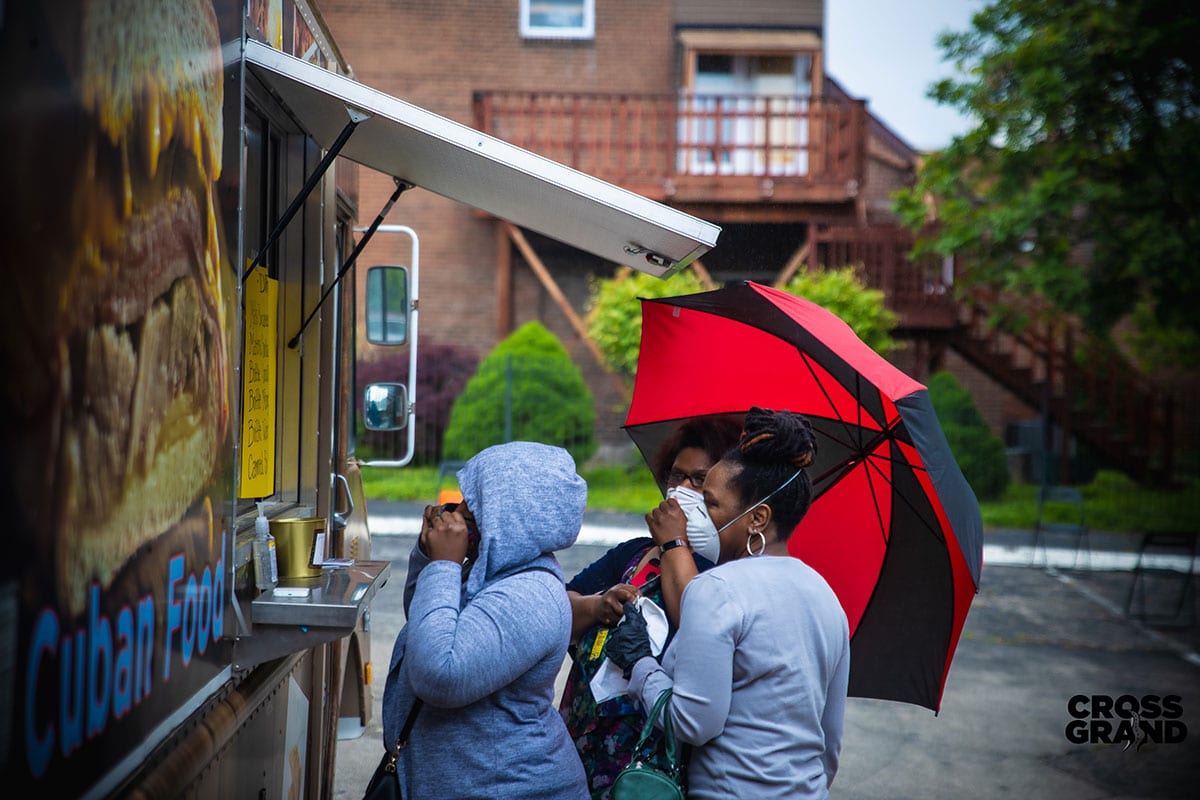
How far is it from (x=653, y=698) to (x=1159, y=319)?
499 inches

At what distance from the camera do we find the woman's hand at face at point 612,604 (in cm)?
264

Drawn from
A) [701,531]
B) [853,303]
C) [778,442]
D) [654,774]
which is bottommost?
[654,774]

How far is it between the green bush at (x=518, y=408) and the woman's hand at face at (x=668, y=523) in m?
10.8

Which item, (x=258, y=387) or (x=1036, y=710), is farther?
(x=1036, y=710)

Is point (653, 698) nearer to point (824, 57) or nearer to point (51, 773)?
point (51, 773)

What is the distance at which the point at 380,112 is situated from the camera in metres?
2.64

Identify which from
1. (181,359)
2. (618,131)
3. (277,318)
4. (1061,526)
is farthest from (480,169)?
(618,131)

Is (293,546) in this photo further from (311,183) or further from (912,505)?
(912,505)

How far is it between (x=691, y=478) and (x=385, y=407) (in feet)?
6.36

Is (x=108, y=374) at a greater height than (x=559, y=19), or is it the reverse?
(x=559, y=19)

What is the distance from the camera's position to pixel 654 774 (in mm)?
2352

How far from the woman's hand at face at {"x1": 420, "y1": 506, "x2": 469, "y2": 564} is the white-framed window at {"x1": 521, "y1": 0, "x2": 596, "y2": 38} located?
55.1 ft

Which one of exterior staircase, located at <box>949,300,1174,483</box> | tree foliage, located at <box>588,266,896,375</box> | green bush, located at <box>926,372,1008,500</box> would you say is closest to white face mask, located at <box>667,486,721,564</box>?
tree foliage, located at <box>588,266,896,375</box>

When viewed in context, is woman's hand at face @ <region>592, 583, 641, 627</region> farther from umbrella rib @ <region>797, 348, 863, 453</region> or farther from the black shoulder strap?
umbrella rib @ <region>797, 348, 863, 453</region>
